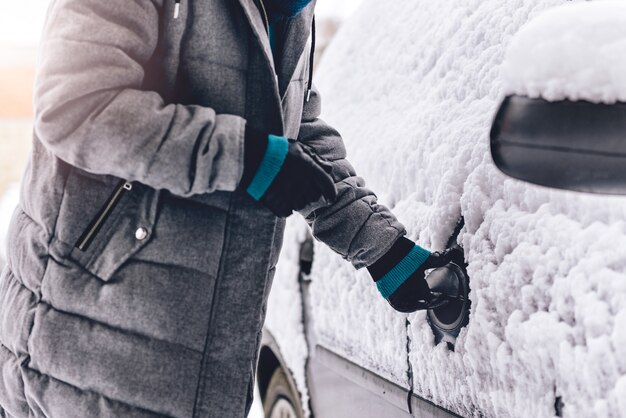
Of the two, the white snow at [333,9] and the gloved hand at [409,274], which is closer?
the gloved hand at [409,274]

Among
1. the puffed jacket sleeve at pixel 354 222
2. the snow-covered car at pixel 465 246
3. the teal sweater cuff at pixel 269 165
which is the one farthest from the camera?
the puffed jacket sleeve at pixel 354 222

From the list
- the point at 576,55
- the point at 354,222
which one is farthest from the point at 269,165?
the point at 576,55

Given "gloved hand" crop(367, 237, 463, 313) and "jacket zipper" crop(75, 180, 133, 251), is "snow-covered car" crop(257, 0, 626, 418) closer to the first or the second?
"gloved hand" crop(367, 237, 463, 313)

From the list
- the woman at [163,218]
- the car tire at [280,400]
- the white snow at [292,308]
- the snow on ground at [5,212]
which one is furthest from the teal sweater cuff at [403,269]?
the snow on ground at [5,212]

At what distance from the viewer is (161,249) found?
122cm

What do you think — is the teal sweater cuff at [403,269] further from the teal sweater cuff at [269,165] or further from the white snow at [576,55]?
the white snow at [576,55]

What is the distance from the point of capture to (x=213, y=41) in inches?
46.9

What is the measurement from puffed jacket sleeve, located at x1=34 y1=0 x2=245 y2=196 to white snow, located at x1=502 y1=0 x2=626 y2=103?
0.49 meters

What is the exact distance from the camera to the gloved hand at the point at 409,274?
137cm

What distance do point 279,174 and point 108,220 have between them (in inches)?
12.7

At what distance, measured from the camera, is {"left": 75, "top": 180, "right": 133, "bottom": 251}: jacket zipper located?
120 cm

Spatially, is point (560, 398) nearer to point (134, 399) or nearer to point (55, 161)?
point (134, 399)

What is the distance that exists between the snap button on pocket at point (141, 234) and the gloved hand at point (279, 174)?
0.20 meters

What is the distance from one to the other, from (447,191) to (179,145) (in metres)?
0.58
